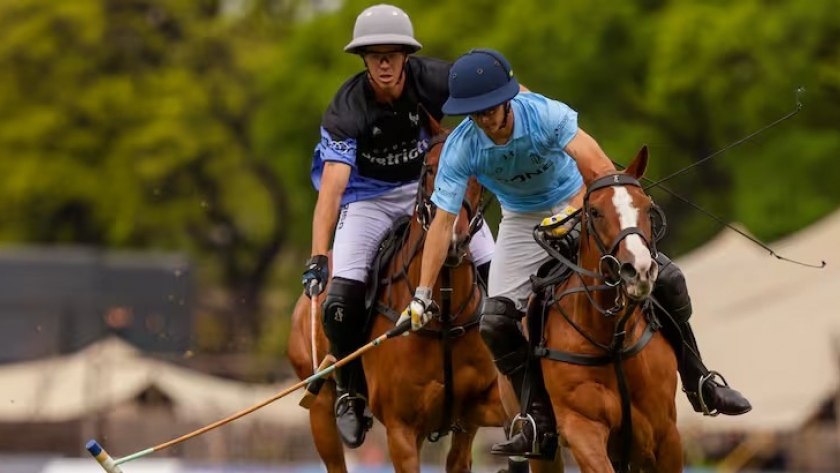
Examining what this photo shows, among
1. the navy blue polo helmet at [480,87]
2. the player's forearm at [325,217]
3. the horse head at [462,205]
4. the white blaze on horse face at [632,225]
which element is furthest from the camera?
the player's forearm at [325,217]

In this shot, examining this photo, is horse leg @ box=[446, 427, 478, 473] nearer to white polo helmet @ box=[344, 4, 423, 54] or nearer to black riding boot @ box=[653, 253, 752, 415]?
black riding boot @ box=[653, 253, 752, 415]

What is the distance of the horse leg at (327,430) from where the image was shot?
1307cm

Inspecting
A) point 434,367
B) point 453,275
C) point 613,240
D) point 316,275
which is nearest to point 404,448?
point 434,367

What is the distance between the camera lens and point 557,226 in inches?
380

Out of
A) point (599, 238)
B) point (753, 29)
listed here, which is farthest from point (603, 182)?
point (753, 29)

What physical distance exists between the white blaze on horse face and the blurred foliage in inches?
686

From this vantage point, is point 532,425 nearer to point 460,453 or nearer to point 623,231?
point 623,231

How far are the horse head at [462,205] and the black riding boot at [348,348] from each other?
757 millimetres

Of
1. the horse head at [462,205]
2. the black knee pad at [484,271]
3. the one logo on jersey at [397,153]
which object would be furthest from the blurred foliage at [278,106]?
the horse head at [462,205]

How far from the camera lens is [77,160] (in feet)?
133

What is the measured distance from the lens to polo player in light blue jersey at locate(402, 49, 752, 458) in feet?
31.8

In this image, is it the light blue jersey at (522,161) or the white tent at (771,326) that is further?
the white tent at (771,326)

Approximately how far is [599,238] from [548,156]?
995 mm

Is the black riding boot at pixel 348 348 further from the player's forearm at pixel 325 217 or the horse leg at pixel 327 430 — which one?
the horse leg at pixel 327 430
